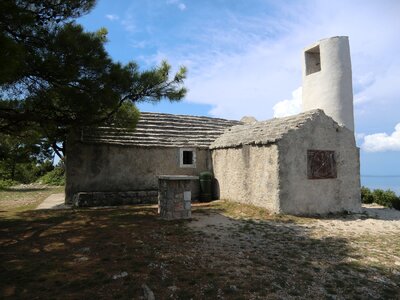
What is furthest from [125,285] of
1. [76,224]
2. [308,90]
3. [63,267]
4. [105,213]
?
[308,90]

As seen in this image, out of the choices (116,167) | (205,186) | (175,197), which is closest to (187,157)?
(205,186)

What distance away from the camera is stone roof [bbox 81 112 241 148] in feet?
48.9

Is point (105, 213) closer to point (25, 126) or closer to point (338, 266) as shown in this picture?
point (25, 126)

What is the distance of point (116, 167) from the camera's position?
14.9 meters

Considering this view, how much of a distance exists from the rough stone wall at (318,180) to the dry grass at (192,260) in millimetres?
1670

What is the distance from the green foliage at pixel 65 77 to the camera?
759cm

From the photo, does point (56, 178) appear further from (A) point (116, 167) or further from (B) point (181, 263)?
(B) point (181, 263)

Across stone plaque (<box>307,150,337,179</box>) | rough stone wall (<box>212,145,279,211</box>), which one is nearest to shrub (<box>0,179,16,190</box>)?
rough stone wall (<box>212,145,279,211</box>)

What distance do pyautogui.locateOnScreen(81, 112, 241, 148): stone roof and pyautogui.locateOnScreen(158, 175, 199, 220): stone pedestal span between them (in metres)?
4.54

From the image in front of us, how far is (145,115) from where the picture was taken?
17875 millimetres

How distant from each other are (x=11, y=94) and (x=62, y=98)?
1.48m

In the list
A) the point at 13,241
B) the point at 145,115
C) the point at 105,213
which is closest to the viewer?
the point at 13,241

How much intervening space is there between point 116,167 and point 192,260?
9578mm

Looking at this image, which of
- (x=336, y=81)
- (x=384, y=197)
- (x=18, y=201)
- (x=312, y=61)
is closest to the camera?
(x=336, y=81)
